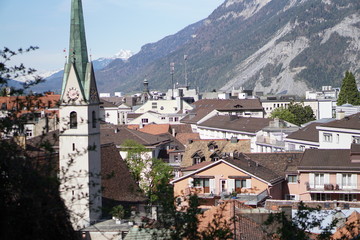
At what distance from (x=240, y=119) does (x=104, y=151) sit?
155ft

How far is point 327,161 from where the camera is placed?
47.8 m

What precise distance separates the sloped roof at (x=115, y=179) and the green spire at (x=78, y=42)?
5.60 metres

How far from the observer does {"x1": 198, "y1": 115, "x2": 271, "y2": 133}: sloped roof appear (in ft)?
283

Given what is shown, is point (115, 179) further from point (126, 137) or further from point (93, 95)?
point (126, 137)

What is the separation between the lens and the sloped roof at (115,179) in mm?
44656

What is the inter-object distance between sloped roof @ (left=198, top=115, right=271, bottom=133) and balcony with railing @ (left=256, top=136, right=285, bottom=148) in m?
7.73

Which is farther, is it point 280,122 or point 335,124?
point 280,122

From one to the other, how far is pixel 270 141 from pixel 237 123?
18.9 m

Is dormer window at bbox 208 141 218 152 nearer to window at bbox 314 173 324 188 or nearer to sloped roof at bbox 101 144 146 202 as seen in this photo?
sloped roof at bbox 101 144 146 202

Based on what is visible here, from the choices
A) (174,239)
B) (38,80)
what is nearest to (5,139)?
(38,80)

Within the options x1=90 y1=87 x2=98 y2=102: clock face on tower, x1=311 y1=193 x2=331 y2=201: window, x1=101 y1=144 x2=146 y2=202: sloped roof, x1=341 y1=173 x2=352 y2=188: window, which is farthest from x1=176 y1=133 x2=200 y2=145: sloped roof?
x1=90 y1=87 x2=98 y2=102: clock face on tower

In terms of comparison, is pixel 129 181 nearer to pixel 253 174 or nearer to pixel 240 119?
pixel 253 174

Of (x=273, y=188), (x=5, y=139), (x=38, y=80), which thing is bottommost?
(x=273, y=188)

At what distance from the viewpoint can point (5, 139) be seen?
1598 cm
